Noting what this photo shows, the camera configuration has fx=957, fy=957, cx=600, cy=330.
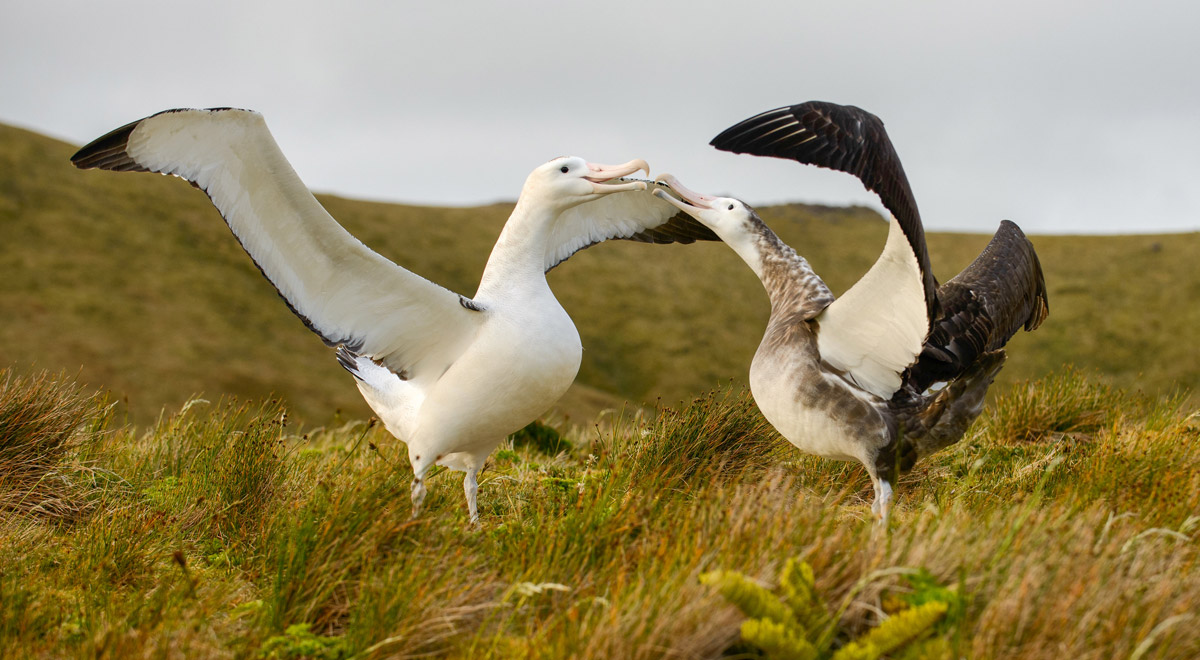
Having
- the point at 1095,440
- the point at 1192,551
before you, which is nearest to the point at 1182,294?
the point at 1095,440

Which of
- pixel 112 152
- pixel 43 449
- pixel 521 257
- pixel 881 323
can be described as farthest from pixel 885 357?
pixel 43 449

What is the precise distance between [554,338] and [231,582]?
1.96 metres

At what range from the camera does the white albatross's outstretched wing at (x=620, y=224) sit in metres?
6.59

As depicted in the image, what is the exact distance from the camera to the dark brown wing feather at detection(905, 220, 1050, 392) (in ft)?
16.4

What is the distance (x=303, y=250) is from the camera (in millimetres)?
5098

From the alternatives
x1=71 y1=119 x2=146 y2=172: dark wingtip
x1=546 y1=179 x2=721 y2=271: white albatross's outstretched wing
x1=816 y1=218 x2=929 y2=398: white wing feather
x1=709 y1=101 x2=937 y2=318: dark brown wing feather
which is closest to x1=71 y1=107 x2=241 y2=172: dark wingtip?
x1=71 y1=119 x2=146 y2=172: dark wingtip

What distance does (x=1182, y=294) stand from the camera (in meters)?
46.3

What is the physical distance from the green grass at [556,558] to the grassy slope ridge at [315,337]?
94.6 feet

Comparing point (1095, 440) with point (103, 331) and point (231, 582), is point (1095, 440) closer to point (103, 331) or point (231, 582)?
point (231, 582)

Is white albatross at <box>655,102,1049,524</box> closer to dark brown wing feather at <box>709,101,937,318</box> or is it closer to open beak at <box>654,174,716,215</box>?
dark brown wing feather at <box>709,101,937,318</box>

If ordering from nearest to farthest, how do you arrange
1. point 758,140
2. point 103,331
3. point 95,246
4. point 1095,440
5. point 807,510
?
point 807,510 < point 758,140 < point 1095,440 < point 103,331 < point 95,246

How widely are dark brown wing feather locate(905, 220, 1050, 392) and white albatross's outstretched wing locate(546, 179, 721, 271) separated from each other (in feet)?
6.14

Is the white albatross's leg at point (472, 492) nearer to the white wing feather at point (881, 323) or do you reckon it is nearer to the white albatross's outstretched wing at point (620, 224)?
the white albatross's outstretched wing at point (620, 224)

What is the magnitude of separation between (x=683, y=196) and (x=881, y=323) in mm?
1574
